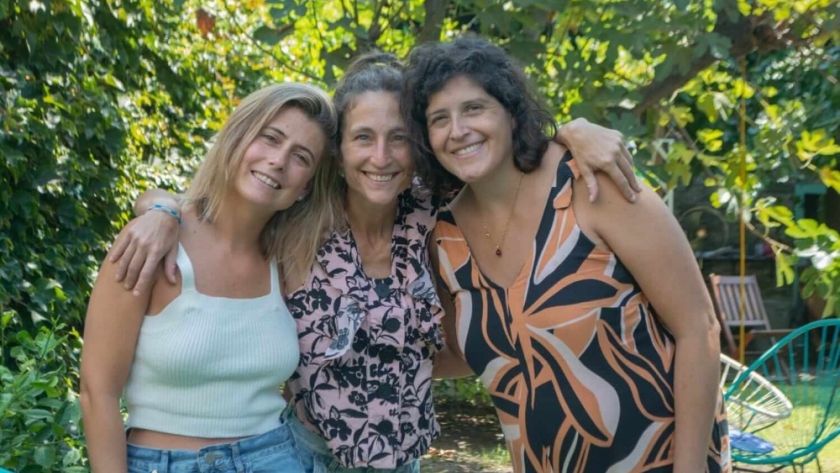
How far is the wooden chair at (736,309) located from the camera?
1055 centimetres

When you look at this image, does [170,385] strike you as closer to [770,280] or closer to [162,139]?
[162,139]

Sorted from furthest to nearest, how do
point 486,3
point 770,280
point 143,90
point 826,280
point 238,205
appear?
point 770,280 → point 143,90 → point 826,280 → point 486,3 → point 238,205

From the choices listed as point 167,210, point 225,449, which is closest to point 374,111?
point 167,210

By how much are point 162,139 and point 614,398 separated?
3.74 metres

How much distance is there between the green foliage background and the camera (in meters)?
3.62

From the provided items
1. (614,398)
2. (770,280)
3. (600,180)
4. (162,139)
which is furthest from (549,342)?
(770,280)

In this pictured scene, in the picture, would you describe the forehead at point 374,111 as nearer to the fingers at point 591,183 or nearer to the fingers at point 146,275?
the fingers at point 591,183

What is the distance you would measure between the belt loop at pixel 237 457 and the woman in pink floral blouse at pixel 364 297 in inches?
8.7

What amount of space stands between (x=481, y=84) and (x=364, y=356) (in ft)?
2.39

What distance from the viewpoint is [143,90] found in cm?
533

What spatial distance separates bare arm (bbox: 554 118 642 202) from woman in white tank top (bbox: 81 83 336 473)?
0.63 metres

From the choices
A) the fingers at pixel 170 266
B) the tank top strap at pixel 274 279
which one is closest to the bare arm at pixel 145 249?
the fingers at pixel 170 266

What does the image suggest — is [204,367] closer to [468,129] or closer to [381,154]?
[381,154]

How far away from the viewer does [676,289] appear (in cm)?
227
